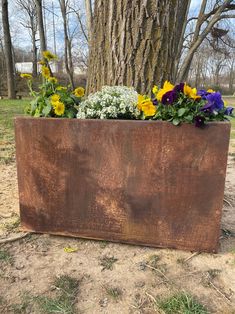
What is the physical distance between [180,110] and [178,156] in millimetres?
266

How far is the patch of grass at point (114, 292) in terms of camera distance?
1.55 m

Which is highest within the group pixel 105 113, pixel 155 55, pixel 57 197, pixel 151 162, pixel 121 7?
pixel 121 7

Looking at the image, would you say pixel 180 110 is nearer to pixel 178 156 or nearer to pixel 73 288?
pixel 178 156

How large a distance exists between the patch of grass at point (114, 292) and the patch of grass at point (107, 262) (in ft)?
0.59

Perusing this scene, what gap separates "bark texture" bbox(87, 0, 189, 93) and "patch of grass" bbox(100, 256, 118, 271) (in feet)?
4.47

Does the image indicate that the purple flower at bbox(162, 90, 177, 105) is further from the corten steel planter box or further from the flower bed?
the corten steel planter box

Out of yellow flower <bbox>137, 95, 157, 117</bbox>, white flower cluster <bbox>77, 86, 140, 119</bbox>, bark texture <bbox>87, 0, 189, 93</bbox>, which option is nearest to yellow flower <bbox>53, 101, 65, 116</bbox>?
white flower cluster <bbox>77, 86, 140, 119</bbox>

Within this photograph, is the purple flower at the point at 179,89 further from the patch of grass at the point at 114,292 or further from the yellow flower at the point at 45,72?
the patch of grass at the point at 114,292

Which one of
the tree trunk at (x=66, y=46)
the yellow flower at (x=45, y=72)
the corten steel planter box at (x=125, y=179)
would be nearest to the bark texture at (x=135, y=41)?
the yellow flower at (x=45, y=72)

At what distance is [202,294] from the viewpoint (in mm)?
1584

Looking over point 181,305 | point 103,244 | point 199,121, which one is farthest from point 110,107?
point 181,305

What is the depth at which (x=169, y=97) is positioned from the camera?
1800mm

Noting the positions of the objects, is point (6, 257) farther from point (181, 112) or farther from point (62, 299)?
point (181, 112)

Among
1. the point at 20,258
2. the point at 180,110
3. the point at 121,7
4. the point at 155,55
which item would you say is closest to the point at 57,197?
the point at 20,258
